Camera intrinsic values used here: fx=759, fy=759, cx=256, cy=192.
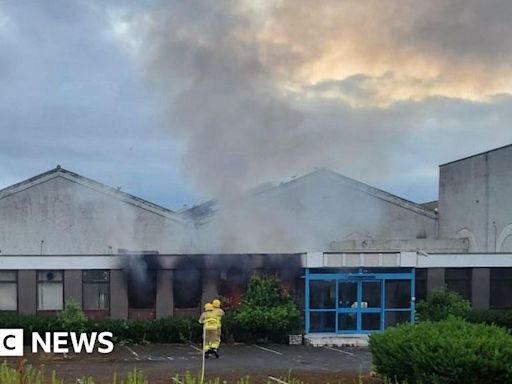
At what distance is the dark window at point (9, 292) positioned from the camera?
2945 centimetres

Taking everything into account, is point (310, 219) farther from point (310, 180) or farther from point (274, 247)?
point (274, 247)

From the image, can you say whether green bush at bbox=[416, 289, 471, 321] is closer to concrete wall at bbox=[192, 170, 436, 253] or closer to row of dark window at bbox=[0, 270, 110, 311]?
concrete wall at bbox=[192, 170, 436, 253]

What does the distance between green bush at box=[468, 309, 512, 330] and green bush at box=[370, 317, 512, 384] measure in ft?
45.9

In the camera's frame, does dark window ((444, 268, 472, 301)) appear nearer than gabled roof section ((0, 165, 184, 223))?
Yes

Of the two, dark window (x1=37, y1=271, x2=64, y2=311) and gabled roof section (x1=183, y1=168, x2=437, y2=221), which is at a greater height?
gabled roof section (x1=183, y1=168, x2=437, y2=221)

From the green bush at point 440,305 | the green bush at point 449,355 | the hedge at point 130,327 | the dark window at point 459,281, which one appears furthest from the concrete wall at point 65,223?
A: the green bush at point 449,355

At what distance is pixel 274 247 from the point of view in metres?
34.8

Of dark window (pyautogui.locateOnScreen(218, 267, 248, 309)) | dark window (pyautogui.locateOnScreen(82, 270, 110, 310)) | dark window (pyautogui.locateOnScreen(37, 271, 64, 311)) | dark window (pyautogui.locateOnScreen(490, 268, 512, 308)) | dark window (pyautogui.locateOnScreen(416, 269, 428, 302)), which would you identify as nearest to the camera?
dark window (pyautogui.locateOnScreen(37, 271, 64, 311))

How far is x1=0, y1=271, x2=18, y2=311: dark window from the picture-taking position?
2945 centimetres

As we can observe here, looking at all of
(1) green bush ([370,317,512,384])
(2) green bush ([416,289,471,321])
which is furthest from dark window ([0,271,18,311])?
(1) green bush ([370,317,512,384])

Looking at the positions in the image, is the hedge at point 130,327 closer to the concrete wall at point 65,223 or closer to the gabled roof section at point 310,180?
the gabled roof section at point 310,180

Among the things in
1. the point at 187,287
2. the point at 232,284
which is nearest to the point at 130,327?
the point at 187,287

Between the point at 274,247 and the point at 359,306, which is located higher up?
the point at 274,247

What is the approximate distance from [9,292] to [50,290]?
157 cm
